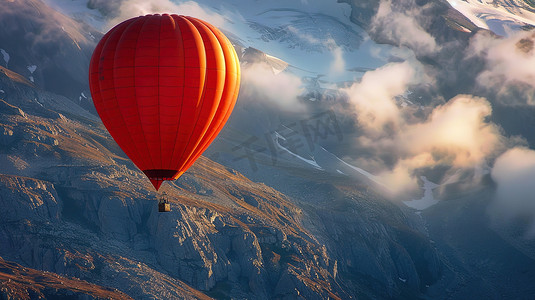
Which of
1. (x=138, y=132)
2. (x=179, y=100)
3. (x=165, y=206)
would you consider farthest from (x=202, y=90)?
(x=165, y=206)

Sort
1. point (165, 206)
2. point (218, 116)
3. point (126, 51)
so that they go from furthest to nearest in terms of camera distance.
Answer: point (218, 116) → point (126, 51) → point (165, 206)

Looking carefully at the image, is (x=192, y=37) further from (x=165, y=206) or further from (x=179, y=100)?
(x=165, y=206)

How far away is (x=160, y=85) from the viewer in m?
86.0

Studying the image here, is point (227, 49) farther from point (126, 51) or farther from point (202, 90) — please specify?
point (126, 51)

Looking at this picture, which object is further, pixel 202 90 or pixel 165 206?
pixel 202 90

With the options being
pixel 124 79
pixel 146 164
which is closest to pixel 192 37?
pixel 124 79

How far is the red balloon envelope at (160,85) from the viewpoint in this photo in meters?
85.9

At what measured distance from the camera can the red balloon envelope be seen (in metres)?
85.9

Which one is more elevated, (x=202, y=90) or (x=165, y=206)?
(x=202, y=90)

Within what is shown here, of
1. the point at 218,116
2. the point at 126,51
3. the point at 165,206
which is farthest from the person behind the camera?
the point at 218,116

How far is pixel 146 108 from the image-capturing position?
3415 inches

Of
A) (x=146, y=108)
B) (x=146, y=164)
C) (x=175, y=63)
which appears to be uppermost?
(x=175, y=63)

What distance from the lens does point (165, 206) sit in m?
79.6

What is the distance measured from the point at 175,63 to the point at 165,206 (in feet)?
56.9
